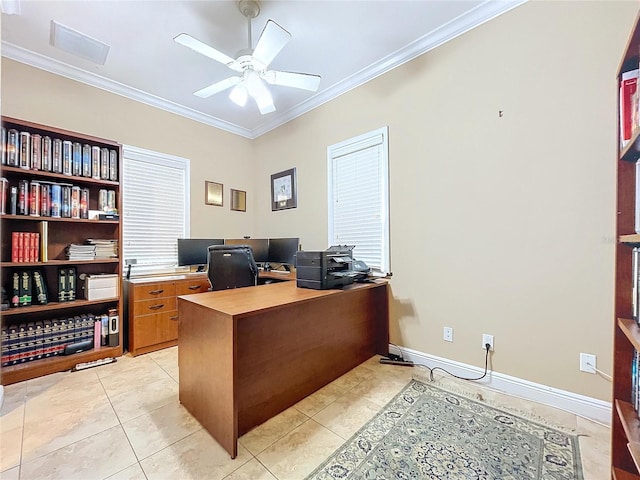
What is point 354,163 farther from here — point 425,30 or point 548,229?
point 548,229

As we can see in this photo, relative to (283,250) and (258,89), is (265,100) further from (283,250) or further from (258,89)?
(283,250)

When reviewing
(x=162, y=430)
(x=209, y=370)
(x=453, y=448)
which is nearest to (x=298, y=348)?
(x=209, y=370)

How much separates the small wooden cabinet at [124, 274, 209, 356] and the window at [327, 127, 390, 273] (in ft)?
6.32

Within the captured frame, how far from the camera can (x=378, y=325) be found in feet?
9.01

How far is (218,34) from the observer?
2367 mm

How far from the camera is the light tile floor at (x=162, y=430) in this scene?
1.34 meters

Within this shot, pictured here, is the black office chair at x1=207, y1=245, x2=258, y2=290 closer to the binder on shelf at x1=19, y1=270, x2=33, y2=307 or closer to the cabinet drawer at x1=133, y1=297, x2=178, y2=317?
the cabinet drawer at x1=133, y1=297, x2=178, y2=317

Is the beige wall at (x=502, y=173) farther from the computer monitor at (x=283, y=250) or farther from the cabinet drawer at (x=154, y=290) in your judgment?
the cabinet drawer at (x=154, y=290)

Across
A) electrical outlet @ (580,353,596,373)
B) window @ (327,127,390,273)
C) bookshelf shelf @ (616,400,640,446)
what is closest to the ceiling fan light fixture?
window @ (327,127,390,273)

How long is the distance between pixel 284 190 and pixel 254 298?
92.4 inches

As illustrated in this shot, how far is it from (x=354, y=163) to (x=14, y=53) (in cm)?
337

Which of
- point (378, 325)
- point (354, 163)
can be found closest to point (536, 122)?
point (354, 163)

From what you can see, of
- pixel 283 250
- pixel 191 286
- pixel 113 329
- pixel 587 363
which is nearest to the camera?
pixel 587 363

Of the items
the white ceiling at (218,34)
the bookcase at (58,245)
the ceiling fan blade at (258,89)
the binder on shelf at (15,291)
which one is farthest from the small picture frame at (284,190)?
the binder on shelf at (15,291)
